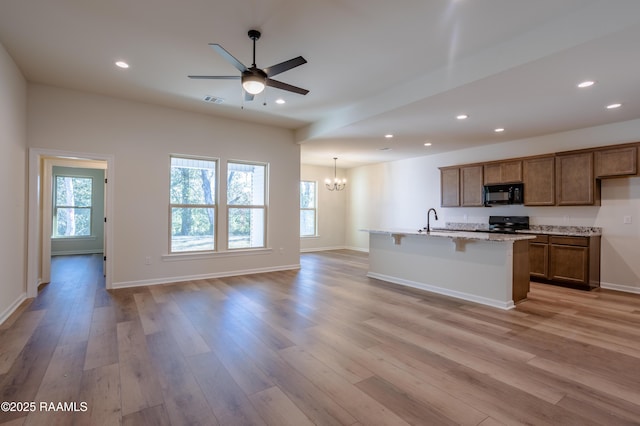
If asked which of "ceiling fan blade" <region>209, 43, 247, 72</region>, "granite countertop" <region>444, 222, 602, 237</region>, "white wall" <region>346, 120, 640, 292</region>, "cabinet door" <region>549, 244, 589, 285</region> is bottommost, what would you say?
"cabinet door" <region>549, 244, 589, 285</region>

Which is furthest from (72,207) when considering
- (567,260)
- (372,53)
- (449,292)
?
(567,260)

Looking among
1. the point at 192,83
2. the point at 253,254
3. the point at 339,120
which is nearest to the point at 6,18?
the point at 192,83

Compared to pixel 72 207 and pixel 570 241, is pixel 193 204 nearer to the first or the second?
pixel 72 207

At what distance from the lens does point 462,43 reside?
Result: 320 cm

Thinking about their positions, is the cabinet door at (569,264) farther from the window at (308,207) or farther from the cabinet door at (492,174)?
the window at (308,207)

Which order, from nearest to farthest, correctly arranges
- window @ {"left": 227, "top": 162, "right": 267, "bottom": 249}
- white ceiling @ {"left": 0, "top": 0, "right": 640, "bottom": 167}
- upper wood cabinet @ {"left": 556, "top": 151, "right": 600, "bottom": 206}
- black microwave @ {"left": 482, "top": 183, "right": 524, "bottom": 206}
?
white ceiling @ {"left": 0, "top": 0, "right": 640, "bottom": 167} → upper wood cabinet @ {"left": 556, "top": 151, "right": 600, "bottom": 206} → black microwave @ {"left": 482, "top": 183, "right": 524, "bottom": 206} → window @ {"left": 227, "top": 162, "right": 267, "bottom": 249}

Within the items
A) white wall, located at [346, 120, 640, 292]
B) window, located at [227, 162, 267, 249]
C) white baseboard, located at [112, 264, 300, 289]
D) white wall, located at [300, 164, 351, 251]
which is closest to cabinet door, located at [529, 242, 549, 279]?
white wall, located at [346, 120, 640, 292]

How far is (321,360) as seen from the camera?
8.51ft

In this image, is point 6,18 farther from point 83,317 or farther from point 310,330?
point 310,330

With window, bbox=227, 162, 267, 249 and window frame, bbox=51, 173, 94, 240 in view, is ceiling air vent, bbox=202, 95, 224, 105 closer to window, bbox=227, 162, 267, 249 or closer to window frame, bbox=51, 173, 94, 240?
window, bbox=227, 162, 267, 249

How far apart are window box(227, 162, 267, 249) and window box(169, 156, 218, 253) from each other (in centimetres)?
34

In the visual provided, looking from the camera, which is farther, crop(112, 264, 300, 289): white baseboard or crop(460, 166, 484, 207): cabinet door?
crop(460, 166, 484, 207): cabinet door

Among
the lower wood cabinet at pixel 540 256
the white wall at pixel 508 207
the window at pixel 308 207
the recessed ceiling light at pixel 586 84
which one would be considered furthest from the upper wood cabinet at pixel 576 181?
the window at pixel 308 207

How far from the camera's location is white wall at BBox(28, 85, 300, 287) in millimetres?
4617
